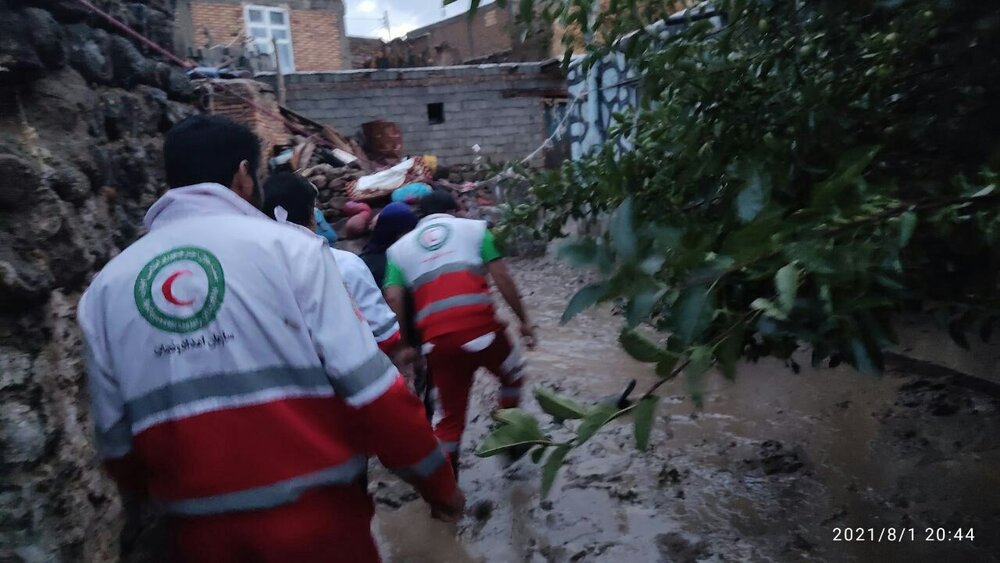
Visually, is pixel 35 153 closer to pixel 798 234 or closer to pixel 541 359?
pixel 798 234

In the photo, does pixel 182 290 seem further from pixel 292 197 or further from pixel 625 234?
pixel 292 197

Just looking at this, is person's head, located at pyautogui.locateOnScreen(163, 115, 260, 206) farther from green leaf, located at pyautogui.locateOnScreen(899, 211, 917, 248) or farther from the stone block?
green leaf, located at pyautogui.locateOnScreen(899, 211, 917, 248)

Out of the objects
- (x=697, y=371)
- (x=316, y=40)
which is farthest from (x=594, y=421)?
(x=316, y=40)

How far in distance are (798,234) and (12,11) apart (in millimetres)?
1928

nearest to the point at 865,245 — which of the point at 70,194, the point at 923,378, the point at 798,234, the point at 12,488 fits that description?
the point at 798,234

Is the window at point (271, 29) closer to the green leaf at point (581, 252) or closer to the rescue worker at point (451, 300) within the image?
the rescue worker at point (451, 300)

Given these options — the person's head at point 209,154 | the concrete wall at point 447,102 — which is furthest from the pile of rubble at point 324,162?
the person's head at point 209,154

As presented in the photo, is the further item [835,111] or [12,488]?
[835,111]

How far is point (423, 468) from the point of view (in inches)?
68.9

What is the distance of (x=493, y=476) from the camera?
13.4 ft

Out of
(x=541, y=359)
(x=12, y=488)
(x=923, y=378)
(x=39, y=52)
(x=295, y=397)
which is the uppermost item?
(x=39, y=52)

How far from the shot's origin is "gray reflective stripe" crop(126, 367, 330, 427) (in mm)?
1552

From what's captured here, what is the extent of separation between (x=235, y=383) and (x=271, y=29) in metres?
24.7

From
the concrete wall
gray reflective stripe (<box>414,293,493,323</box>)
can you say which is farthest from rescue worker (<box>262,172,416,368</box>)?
the concrete wall
